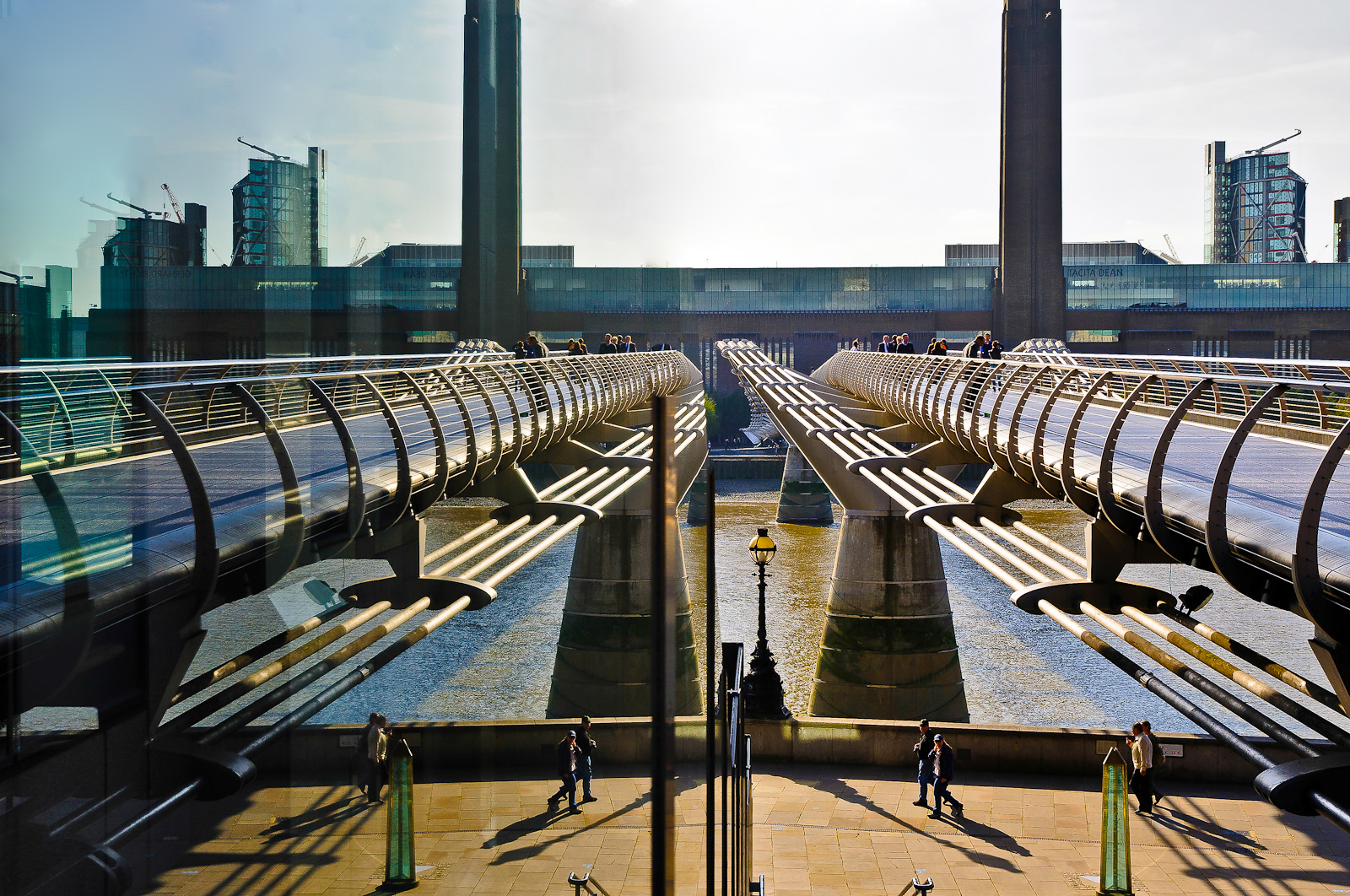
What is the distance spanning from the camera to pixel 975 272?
63.0 metres

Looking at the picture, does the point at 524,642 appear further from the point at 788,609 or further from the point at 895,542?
the point at 788,609

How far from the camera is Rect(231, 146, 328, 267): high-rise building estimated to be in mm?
1238

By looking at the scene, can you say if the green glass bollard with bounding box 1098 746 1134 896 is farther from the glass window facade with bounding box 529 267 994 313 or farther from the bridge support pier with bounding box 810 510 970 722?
the glass window facade with bounding box 529 267 994 313

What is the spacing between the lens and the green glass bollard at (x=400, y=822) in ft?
2.99

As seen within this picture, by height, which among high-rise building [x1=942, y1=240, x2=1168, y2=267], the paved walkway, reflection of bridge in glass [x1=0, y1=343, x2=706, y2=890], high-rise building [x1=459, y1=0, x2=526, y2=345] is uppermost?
high-rise building [x1=942, y1=240, x2=1168, y2=267]

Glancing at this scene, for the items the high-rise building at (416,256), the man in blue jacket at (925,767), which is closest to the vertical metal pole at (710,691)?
the high-rise building at (416,256)

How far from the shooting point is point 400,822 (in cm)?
97

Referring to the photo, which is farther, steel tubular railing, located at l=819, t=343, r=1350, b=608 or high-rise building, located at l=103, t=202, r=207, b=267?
steel tubular railing, located at l=819, t=343, r=1350, b=608

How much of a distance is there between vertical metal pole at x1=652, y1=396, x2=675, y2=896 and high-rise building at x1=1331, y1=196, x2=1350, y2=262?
187 feet

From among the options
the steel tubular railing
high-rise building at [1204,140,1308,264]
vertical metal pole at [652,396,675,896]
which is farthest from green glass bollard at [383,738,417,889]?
high-rise building at [1204,140,1308,264]

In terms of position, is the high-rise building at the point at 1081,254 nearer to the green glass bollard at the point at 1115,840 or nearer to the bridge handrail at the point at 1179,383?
the bridge handrail at the point at 1179,383

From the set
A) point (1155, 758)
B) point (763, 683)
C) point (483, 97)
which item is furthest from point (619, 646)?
point (763, 683)

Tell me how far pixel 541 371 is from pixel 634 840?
10.2 m

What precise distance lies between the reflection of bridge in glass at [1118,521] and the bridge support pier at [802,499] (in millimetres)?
23200
